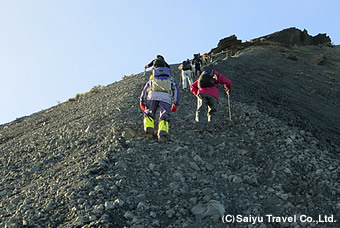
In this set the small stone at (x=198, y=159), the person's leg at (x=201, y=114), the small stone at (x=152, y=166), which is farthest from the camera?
the person's leg at (x=201, y=114)

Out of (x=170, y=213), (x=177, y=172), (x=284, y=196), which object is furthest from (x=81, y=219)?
(x=284, y=196)

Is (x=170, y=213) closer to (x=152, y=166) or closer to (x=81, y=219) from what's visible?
(x=81, y=219)

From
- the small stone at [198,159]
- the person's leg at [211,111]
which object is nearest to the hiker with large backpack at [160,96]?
the person's leg at [211,111]

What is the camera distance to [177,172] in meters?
6.89

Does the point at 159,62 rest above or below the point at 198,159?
above

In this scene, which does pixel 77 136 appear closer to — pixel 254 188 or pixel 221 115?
pixel 221 115

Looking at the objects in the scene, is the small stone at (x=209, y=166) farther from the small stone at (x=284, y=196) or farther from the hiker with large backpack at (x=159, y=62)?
the hiker with large backpack at (x=159, y=62)

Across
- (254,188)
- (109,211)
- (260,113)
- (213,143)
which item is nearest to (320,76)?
(260,113)

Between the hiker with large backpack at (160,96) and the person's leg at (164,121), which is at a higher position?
the hiker with large backpack at (160,96)

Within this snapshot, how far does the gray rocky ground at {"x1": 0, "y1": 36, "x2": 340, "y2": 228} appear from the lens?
18.5 ft

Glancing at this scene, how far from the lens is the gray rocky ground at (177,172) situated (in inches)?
222

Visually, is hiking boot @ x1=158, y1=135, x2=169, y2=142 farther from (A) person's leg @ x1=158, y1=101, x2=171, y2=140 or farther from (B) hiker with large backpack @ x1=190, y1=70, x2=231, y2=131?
Answer: (B) hiker with large backpack @ x1=190, y1=70, x2=231, y2=131

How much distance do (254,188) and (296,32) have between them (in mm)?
44818

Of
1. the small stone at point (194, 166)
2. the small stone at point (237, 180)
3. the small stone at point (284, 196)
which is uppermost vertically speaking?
the small stone at point (194, 166)
